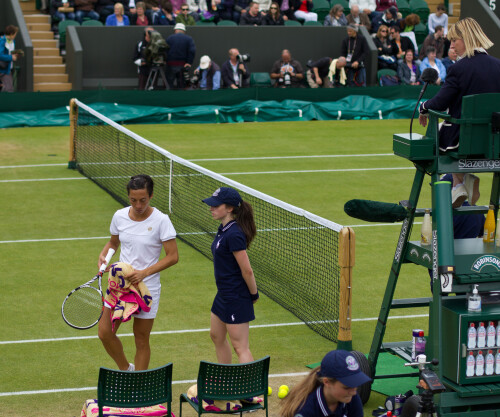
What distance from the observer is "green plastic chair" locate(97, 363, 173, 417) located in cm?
689

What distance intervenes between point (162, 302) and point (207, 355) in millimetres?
2005

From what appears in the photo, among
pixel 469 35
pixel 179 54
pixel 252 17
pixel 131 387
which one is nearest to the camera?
pixel 131 387

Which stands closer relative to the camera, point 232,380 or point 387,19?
point 232,380

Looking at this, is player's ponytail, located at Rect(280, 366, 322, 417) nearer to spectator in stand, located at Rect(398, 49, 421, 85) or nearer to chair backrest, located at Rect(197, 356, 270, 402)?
chair backrest, located at Rect(197, 356, 270, 402)

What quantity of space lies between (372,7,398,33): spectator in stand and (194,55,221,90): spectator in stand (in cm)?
674

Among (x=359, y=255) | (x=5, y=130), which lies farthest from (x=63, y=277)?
(x=5, y=130)

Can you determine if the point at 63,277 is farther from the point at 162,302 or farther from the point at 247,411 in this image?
the point at 247,411

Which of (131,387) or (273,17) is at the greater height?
(273,17)

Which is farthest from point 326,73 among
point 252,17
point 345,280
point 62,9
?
point 345,280

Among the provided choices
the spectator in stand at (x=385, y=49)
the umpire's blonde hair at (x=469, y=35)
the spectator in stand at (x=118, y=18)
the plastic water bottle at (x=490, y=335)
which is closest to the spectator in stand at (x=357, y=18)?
the spectator in stand at (x=385, y=49)

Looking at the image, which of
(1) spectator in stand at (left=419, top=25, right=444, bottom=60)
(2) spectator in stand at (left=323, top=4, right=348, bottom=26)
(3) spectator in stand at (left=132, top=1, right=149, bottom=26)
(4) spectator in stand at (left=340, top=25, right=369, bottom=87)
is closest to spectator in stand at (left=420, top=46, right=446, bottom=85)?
(1) spectator in stand at (left=419, top=25, right=444, bottom=60)

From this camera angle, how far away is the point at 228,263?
826 cm

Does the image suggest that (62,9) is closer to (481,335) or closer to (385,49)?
(385,49)

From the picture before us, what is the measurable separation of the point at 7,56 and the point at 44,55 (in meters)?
3.35
